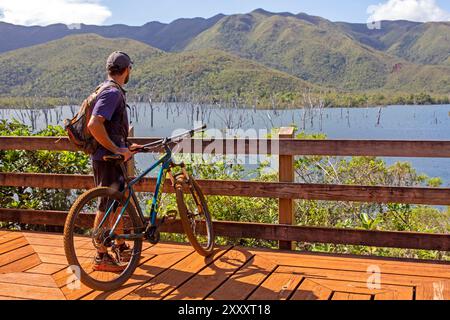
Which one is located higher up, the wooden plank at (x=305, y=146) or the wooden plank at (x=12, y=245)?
the wooden plank at (x=305, y=146)

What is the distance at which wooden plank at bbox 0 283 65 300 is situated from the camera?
3.19m

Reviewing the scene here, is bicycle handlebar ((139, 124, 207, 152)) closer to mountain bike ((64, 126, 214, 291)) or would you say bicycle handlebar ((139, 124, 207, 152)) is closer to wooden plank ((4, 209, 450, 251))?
mountain bike ((64, 126, 214, 291))

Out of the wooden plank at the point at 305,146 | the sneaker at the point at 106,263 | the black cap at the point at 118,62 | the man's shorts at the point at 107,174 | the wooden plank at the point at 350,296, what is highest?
the black cap at the point at 118,62

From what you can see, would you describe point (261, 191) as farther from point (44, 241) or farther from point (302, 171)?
point (302, 171)

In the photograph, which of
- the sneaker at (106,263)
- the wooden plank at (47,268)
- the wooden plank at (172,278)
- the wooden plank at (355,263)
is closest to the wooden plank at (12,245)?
the wooden plank at (47,268)

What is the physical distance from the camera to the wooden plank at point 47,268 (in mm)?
3670

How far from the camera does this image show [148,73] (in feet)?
277

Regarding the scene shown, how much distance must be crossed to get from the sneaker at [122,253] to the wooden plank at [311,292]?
1.14 metres

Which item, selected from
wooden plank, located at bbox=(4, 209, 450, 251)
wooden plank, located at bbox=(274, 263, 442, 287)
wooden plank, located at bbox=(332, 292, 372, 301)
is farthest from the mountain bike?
wooden plank, located at bbox=(332, 292, 372, 301)

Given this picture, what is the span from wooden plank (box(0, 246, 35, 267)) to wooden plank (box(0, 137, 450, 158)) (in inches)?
35.5

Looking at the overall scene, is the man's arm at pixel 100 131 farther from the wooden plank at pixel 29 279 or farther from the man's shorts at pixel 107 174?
the wooden plank at pixel 29 279

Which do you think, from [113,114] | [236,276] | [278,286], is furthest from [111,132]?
[278,286]

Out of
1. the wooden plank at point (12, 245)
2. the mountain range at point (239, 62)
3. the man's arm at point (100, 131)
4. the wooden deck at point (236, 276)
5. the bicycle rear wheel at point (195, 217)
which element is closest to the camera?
the wooden deck at point (236, 276)
